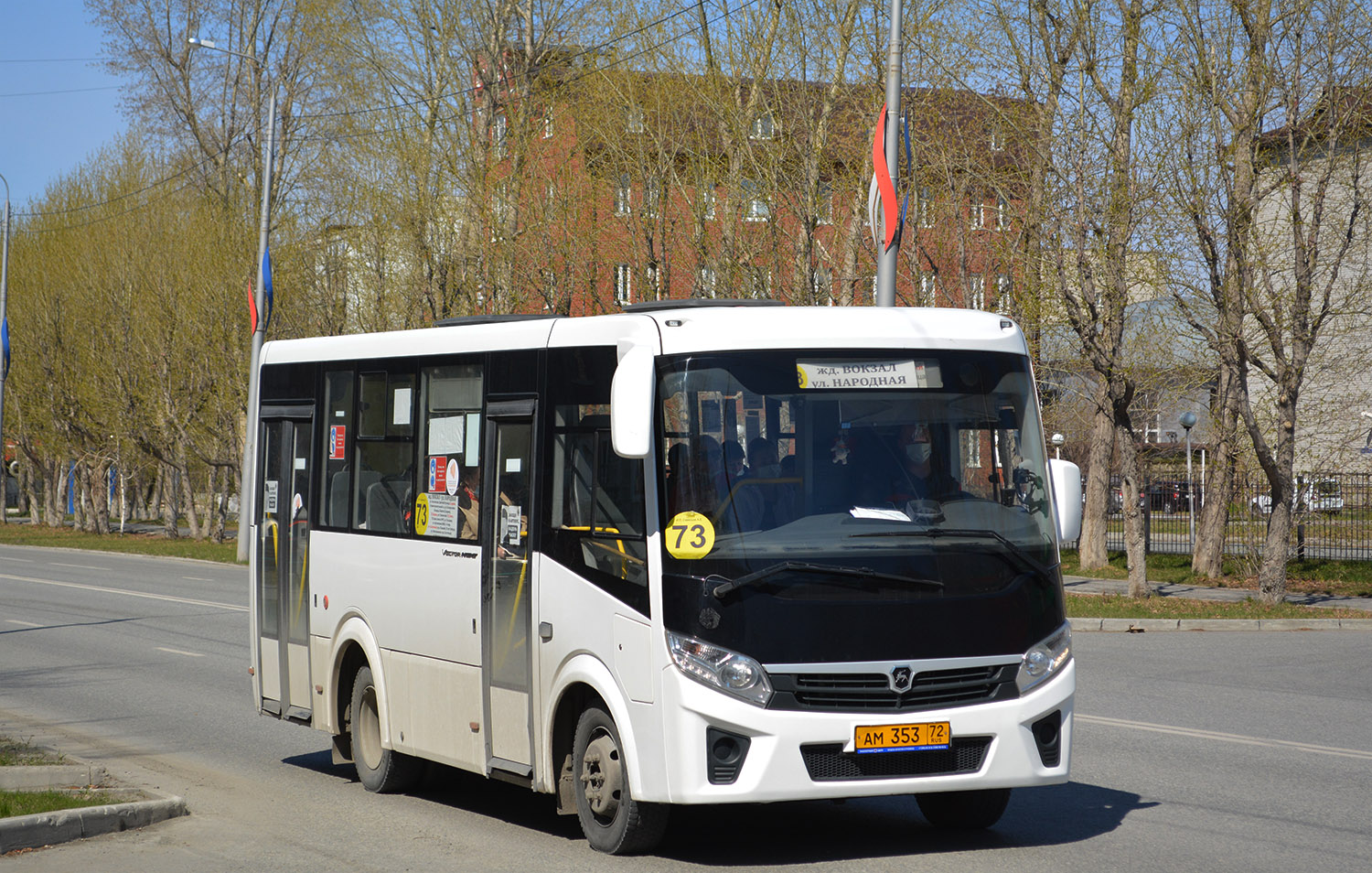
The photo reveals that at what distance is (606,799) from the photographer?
735 centimetres

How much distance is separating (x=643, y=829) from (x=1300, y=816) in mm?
3521

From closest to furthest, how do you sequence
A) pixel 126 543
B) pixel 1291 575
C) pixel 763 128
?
pixel 1291 575 < pixel 763 128 < pixel 126 543

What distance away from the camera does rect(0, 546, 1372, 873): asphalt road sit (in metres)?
7.37

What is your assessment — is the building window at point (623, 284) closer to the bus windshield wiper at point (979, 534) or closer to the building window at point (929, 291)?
the building window at point (929, 291)

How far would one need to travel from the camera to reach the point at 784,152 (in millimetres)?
27500

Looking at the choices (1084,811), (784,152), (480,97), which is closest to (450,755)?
(1084,811)

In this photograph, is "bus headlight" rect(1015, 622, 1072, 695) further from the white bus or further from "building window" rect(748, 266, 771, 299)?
"building window" rect(748, 266, 771, 299)

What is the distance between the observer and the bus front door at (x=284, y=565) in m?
10.3

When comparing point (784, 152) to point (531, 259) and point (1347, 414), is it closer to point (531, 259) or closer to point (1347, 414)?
point (531, 259)

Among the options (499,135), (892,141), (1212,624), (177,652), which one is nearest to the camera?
(177,652)

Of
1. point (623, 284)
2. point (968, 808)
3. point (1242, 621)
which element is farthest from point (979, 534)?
point (623, 284)

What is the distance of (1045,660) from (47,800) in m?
5.17

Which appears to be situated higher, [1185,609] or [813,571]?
[813,571]

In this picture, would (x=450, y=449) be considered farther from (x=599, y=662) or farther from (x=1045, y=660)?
(x=1045, y=660)
